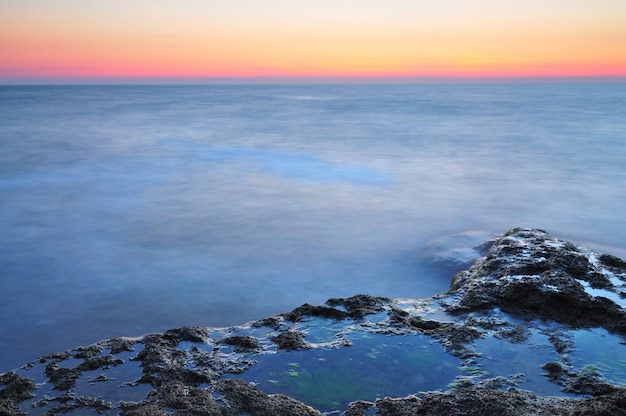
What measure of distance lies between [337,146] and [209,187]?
8.17 metres

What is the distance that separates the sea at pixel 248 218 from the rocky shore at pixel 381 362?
1267 mm

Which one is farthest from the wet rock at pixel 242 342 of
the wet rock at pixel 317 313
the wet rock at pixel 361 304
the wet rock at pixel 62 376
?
the wet rock at pixel 62 376

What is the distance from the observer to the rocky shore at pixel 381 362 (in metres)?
3.23

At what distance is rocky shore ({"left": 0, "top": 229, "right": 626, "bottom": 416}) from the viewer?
10.6ft

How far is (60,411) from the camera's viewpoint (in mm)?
3227

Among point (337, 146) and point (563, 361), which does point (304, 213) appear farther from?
point (337, 146)

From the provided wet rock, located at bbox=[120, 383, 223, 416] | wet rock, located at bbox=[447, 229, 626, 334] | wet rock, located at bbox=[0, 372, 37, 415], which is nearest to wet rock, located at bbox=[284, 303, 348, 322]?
wet rock, located at bbox=[447, 229, 626, 334]

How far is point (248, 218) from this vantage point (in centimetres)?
952

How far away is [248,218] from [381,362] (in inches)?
236

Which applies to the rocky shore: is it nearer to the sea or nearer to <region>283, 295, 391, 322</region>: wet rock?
<region>283, 295, 391, 322</region>: wet rock

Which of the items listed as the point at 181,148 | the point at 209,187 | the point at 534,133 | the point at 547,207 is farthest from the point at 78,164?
the point at 534,133

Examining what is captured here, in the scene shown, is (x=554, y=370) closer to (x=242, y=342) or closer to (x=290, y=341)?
(x=290, y=341)

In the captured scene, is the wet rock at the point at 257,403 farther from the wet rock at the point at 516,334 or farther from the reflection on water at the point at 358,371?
the wet rock at the point at 516,334

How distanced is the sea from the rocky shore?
1267mm
